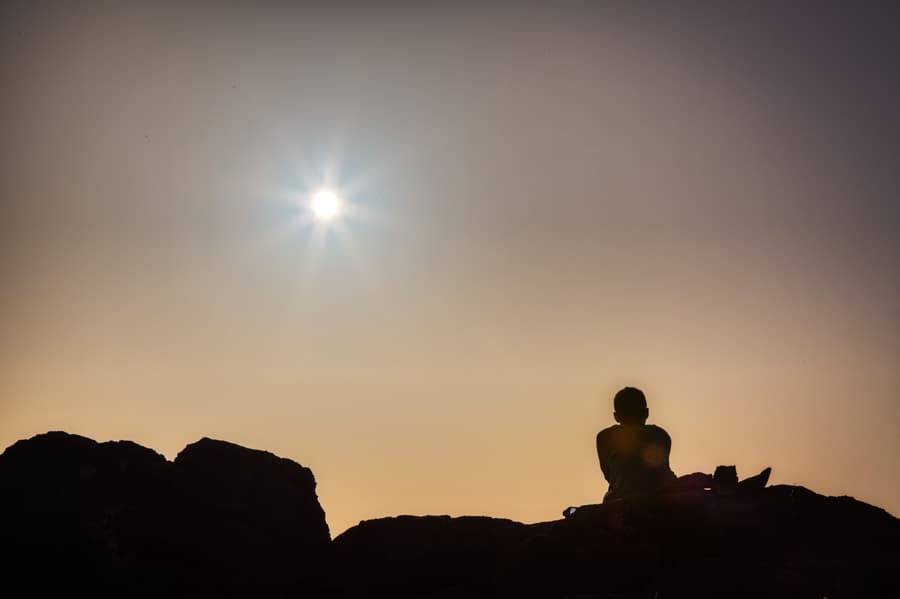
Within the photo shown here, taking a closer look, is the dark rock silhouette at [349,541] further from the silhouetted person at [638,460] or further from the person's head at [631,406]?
the person's head at [631,406]

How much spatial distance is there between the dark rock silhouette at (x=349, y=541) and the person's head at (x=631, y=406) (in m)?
2.98

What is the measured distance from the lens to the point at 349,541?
2070 cm

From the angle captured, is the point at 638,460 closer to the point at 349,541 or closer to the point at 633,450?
the point at 633,450

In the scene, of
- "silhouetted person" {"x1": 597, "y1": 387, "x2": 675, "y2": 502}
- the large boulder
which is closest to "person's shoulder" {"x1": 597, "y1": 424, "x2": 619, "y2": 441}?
"silhouetted person" {"x1": 597, "y1": 387, "x2": 675, "y2": 502}

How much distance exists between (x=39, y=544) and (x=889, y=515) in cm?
1647

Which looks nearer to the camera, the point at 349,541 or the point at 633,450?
the point at 633,450

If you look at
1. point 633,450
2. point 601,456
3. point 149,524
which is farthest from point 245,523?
point 633,450

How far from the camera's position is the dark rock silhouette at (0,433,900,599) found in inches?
653

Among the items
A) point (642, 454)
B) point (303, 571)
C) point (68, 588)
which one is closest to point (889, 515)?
point (642, 454)

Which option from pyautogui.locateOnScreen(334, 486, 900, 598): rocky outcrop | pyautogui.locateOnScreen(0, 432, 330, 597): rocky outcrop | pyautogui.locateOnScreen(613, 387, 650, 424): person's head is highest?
pyautogui.locateOnScreen(613, 387, 650, 424): person's head

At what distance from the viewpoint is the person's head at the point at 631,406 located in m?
20.4

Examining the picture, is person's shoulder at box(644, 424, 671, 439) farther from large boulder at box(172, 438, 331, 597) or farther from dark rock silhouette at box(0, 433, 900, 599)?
large boulder at box(172, 438, 331, 597)

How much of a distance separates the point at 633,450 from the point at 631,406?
0.98 meters

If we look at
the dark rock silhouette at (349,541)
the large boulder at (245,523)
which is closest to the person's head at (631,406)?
the dark rock silhouette at (349,541)
